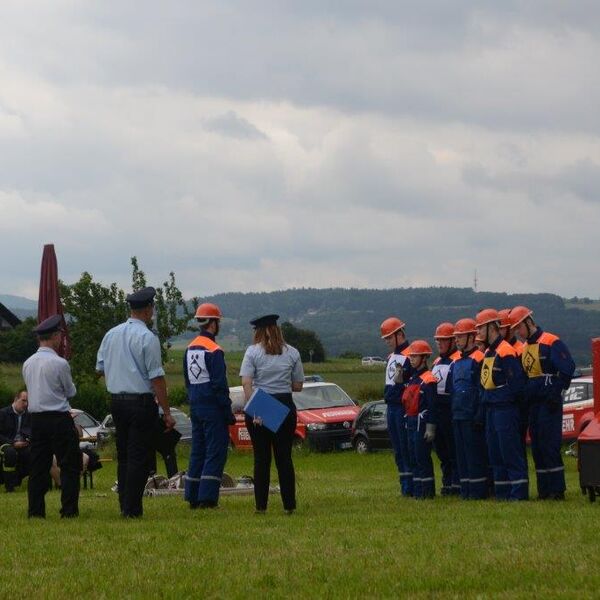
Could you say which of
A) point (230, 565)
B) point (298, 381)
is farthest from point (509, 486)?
point (230, 565)

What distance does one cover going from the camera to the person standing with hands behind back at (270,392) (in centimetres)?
1347

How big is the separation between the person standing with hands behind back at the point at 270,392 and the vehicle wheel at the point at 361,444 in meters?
19.9

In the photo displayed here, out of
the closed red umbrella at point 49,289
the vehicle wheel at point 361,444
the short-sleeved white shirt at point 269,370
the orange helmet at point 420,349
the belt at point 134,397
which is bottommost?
the vehicle wheel at point 361,444

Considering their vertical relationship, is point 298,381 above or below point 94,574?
above

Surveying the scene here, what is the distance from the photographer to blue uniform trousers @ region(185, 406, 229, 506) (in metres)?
13.9

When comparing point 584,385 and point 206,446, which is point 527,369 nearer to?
point 206,446

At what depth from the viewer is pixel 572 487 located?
17750 millimetres

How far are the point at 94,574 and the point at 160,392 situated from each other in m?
4.13

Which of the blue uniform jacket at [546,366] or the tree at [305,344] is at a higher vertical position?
the tree at [305,344]

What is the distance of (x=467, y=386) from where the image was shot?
14992 mm

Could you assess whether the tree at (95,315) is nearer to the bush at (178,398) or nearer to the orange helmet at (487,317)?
the bush at (178,398)

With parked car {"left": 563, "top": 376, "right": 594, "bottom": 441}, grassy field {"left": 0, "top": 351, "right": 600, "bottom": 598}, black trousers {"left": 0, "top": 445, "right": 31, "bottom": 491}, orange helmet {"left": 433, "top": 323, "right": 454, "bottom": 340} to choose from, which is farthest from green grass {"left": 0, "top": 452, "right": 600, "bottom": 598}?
parked car {"left": 563, "top": 376, "right": 594, "bottom": 441}

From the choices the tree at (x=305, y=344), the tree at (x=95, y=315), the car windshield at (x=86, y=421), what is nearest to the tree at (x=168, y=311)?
the tree at (x=95, y=315)

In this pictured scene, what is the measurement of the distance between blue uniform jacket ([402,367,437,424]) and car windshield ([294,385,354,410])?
1968 cm
